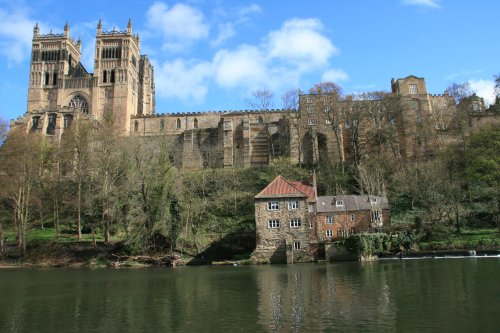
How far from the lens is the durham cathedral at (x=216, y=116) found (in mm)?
65375

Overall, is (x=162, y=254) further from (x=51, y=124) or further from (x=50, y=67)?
(x=50, y=67)

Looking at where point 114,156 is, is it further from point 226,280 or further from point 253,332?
point 253,332

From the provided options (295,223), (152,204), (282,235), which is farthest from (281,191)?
(152,204)

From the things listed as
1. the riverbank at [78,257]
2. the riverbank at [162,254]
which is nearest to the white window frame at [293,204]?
the riverbank at [162,254]

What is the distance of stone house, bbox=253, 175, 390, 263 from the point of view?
136 ft

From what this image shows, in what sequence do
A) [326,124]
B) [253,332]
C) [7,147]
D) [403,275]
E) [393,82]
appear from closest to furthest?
[253,332], [403,275], [7,147], [326,124], [393,82]

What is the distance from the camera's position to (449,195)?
46.8 meters

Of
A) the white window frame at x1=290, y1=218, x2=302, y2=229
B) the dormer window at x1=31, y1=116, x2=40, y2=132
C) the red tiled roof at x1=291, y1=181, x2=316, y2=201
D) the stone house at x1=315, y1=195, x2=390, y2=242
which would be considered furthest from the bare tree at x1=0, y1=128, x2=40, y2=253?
the stone house at x1=315, y1=195, x2=390, y2=242

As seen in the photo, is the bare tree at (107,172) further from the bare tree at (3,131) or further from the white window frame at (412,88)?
the white window frame at (412,88)

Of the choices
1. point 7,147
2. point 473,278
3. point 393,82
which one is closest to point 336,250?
point 473,278

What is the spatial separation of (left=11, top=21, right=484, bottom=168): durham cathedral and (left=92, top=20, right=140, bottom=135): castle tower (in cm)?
22

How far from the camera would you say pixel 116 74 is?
319ft

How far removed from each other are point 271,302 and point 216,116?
247 ft

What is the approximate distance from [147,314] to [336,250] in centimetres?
2628
